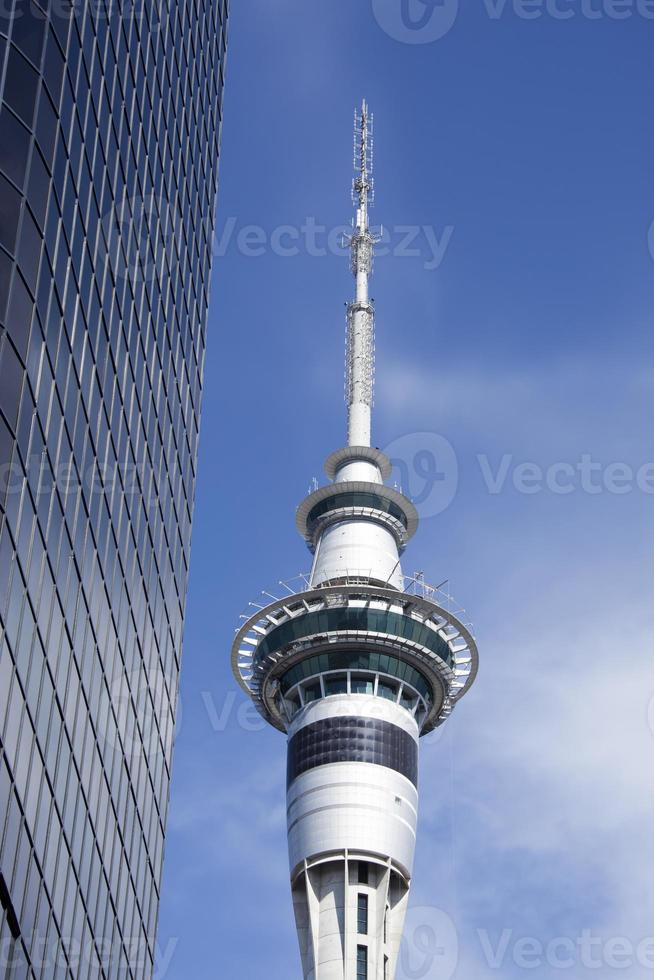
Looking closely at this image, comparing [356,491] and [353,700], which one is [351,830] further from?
[356,491]

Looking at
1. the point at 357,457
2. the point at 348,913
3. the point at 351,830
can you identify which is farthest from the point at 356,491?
the point at 348,913

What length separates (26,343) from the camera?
50.4m

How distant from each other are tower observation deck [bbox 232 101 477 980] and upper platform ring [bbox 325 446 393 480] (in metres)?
0.19

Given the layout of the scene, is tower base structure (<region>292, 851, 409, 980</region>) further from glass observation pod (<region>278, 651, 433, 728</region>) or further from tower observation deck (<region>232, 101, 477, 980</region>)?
glass observation pod (<region>278, 651, 433, 728</region>)

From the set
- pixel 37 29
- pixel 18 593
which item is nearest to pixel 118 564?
pixel 18 593

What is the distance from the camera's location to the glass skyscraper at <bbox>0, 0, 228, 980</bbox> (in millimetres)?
49469

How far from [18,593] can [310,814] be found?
82685 mm

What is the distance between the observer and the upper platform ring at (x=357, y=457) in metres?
157

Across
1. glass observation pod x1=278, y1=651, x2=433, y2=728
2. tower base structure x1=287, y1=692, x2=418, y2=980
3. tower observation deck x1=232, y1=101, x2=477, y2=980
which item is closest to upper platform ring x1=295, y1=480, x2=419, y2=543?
tower observation deck x1=232, y1=101, x2=477, y2=980

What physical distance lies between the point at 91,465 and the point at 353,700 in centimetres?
7570

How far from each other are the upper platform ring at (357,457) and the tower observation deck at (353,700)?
0.62 feet

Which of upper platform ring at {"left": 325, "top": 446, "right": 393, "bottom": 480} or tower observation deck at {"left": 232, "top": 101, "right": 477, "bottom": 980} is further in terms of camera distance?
upper platform ring at {"left": 325, "top": 446, "right": 393, "bottom": 480}

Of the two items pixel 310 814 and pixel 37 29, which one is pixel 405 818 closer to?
pixel 310 814

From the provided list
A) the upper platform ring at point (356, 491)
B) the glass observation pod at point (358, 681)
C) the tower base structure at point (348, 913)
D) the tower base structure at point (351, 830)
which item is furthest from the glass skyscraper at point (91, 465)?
the upper platform ring at point (356, 491)
